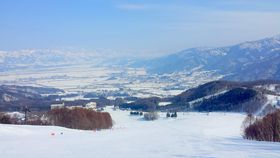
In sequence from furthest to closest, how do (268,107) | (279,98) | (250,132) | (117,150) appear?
(279,98) → (268,107) → (250,132) → (117,150)

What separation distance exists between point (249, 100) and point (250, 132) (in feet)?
386

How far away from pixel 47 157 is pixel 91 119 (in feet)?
221

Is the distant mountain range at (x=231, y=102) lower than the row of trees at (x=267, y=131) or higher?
higher

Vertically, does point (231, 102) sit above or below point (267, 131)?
above

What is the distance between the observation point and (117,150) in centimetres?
2125

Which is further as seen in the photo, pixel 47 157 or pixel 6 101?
pixel 6 101

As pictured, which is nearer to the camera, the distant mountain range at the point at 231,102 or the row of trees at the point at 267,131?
the row of trees at the point at 267,131

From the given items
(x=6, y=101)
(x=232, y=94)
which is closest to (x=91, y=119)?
(x=232, y=94)

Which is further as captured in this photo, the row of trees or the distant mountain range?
the distant mountain range

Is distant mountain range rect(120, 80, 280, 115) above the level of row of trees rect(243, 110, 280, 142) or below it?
above

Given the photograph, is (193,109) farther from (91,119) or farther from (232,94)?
(91,119)

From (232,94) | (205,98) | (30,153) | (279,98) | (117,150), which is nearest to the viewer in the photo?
(30,153)

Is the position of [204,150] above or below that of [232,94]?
below

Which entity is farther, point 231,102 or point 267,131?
point 231,102
